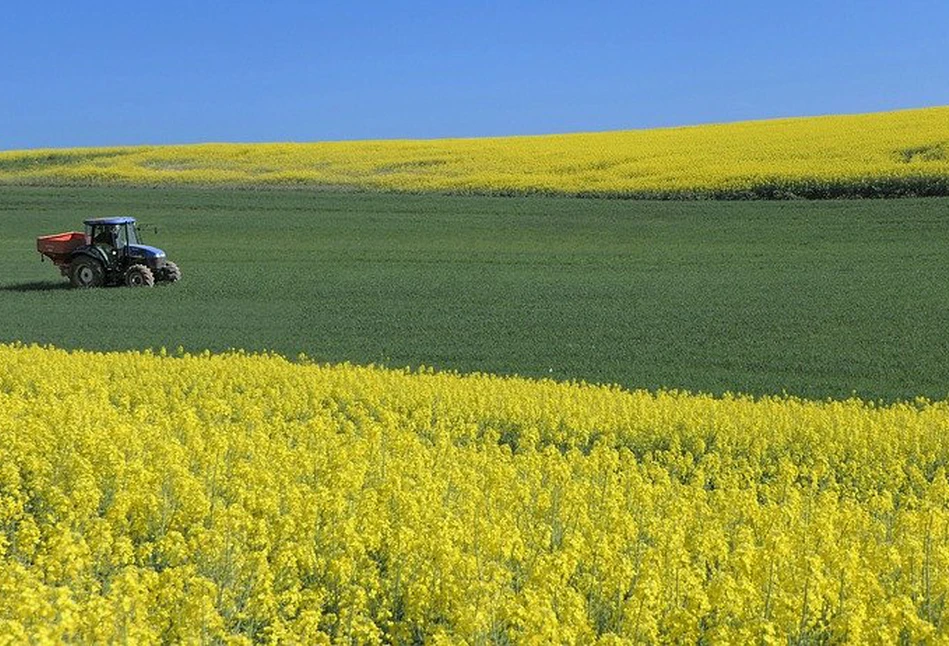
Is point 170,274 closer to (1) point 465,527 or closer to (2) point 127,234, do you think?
(2) point 127,234

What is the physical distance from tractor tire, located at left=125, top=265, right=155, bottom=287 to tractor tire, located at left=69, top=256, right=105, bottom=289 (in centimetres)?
63

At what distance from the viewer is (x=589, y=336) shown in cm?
2208

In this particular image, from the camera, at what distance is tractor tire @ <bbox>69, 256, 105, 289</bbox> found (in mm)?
28984

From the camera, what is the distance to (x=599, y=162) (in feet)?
173

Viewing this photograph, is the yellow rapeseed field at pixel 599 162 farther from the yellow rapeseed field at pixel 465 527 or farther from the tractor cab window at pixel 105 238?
the yellow rapeseed field at pixel 465 527

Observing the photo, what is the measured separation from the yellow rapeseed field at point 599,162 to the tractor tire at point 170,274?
20899 millimetres

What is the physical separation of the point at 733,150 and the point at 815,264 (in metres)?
21.9

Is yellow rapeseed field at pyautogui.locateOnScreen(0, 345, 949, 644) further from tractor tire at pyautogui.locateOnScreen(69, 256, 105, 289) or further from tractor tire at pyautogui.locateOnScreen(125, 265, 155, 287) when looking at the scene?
tractor tire at pyautogui.locateOnScreen(69, 256, 105, 289)

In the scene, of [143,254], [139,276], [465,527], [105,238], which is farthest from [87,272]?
[465,527]

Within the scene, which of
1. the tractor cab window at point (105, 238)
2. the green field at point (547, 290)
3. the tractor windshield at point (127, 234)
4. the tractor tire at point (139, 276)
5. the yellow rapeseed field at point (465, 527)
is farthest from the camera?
the tractor windshield at point (127, 234)

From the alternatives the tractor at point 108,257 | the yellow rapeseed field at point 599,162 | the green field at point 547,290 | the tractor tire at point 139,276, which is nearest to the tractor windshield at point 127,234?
the tractor at point 108,257

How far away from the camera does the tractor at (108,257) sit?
1142 inches

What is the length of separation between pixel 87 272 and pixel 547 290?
36.3ft

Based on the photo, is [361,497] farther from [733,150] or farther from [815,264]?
[733,150]
